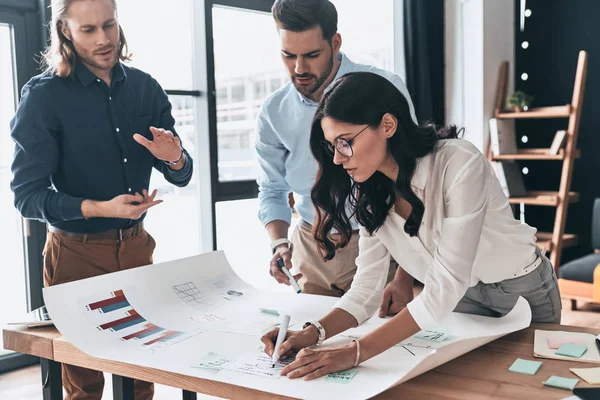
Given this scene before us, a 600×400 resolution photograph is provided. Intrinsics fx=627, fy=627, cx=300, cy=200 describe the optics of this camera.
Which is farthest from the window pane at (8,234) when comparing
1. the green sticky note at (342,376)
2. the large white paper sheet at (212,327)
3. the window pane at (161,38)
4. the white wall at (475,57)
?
the white wall at (475,57)

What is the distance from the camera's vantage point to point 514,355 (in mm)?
1156

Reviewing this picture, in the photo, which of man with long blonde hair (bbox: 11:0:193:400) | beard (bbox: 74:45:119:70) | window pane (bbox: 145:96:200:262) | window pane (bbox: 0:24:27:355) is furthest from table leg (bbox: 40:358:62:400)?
window pane (bbox: 145:96:200:262)

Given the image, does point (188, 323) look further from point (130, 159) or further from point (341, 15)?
point (341, 15)

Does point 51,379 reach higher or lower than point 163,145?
lower

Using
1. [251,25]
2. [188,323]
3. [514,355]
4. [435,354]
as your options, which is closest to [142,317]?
[188,323]

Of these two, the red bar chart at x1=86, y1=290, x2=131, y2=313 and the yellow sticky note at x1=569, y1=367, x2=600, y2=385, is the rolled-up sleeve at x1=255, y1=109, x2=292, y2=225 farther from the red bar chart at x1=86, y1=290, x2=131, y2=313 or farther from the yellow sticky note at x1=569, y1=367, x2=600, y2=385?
the yellow sticky note at x1=569, y1=367, x2=600, y2=385

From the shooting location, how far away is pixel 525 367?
3.54 feet

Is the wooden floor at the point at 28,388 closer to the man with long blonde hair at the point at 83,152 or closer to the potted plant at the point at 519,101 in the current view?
the man with long blonde hair at the point at 83,152

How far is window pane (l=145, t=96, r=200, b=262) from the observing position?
359 centimetres

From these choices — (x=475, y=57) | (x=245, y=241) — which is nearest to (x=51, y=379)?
(x=245, y=241)

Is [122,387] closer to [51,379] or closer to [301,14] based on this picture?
[51,379]

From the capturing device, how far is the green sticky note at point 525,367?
3.48ft

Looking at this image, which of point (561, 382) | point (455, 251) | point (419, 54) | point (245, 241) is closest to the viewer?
point (561, 382)

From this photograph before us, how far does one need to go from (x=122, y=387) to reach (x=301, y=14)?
1.03 metres
